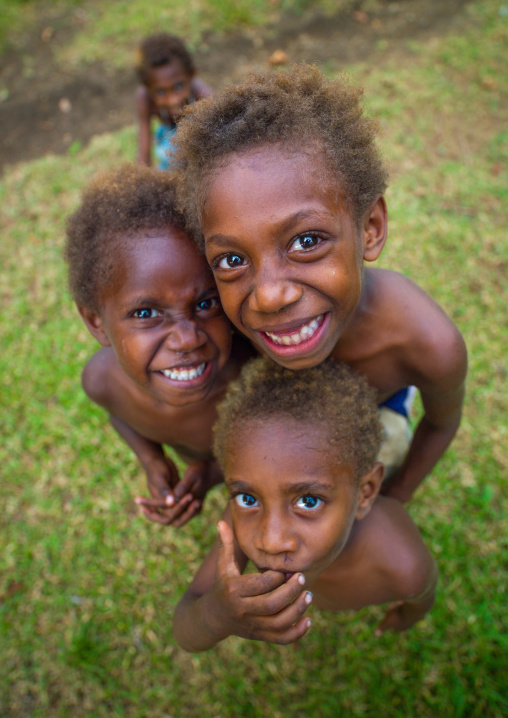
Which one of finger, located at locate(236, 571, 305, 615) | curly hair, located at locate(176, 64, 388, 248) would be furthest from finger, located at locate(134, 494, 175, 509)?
curly hair, located at locate(176, 64, 388, 248)

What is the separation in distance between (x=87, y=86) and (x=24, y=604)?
5.37m

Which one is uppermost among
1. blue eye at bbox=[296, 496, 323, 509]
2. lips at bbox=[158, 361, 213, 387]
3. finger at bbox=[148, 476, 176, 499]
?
lips at bbox=[158, 361, 213, 387]

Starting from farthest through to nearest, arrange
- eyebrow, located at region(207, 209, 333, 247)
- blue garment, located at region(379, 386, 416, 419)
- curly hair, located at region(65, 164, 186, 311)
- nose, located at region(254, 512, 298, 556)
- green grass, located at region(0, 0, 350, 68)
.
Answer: green grass, located at region(0, 0, 350, 68), blue garment, located at region(379, 386, 416, 419), curly hair, located at region(65, 164, 186, 311), nose, located at region(254, 512, 298, 556), eyebrow, located at region(207, 209, 333, 247)

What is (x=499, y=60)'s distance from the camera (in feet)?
16.5

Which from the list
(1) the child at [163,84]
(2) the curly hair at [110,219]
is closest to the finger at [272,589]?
(2) the curly hair at [110,219]

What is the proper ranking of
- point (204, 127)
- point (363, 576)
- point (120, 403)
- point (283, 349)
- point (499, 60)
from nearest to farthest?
point (204, 127) < point (283, 349) < point (363, 576) < point (120, 403) < point (499, 60)

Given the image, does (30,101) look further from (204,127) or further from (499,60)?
(204,127)

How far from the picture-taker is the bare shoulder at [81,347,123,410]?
231 centimetres

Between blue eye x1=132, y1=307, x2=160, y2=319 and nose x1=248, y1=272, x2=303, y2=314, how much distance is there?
0.54 metres

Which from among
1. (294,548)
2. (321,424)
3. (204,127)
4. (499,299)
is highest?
(204,127)

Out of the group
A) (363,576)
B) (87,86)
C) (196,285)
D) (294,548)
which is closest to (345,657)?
(363,576)

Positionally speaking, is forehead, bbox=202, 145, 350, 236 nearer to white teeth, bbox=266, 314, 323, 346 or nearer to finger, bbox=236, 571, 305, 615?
white teeth, bbox=266, 314, 323, 346

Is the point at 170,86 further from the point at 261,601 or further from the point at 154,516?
the point at 261,601

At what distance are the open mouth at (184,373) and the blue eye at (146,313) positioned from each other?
20 cm
